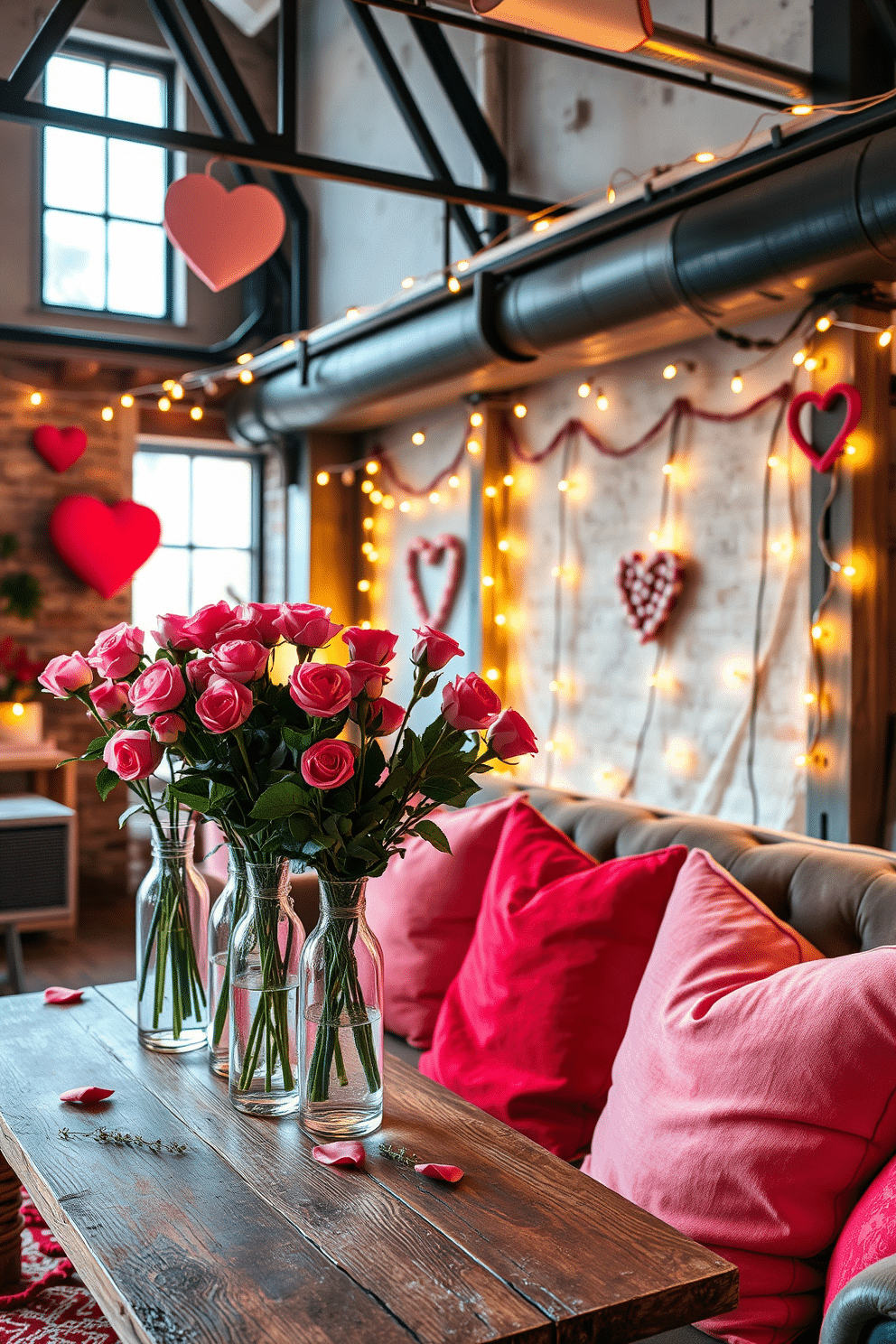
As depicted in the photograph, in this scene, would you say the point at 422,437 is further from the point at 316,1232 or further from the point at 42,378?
the point at 316,1232

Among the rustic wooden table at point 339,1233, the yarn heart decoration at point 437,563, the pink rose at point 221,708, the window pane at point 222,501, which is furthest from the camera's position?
the window pane at point 222,501

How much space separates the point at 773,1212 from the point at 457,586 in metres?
4.21

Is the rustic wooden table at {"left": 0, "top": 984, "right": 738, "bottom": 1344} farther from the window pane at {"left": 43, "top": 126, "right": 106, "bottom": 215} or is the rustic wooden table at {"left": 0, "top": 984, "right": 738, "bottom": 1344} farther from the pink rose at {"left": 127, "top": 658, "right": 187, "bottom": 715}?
the window pane at {"left": 43, "top": 126, "right": 106, "bottom": 215}

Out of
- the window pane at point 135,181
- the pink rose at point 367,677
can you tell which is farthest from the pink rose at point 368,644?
the window pane at point 135,181

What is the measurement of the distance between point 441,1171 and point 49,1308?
→ 1298mm

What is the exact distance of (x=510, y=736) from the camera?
61.0 inches

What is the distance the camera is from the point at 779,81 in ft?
10.8

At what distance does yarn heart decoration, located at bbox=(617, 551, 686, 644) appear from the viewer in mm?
4270

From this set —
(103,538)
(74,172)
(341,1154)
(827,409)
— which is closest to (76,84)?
(74,172)

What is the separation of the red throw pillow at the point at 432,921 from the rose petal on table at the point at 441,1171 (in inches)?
41.0

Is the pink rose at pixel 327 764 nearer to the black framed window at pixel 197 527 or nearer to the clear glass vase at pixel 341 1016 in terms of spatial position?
the clear glass vase at pixel 341 1016

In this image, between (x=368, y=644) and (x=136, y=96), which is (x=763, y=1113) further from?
(x=136, y=96)

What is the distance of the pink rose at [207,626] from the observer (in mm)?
1591

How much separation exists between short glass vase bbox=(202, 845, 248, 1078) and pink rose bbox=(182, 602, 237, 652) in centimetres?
30
